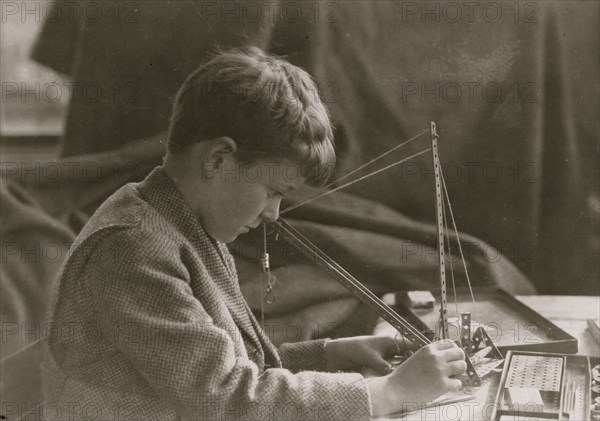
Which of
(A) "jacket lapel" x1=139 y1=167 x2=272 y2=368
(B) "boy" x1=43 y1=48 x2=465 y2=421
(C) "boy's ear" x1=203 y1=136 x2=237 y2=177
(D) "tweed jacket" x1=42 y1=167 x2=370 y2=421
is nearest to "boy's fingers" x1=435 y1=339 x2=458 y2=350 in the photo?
(B) "boy" x1=43 y1=48 x2=465 y2=421

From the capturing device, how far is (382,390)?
944 mm

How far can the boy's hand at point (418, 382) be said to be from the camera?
93 centimetres

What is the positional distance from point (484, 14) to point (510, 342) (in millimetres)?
824

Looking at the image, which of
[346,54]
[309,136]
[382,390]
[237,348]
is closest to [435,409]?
[382,390]

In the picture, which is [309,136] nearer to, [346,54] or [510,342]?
[510,342]

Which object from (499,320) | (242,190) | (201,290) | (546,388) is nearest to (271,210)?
(242,190)

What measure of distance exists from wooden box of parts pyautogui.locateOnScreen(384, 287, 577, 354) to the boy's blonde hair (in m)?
0.42

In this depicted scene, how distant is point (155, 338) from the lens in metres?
0.85

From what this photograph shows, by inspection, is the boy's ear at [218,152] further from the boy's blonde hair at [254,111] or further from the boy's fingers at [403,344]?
the boy's fingers at [403,344]

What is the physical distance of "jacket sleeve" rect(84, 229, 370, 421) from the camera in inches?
33.4

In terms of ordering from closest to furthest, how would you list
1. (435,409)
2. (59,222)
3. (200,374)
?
(200,374) < (435,409) < (59,222)

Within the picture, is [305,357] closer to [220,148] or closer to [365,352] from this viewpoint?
[365,352]

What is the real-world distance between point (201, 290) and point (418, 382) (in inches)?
12.5

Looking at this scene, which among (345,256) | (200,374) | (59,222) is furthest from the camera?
(345,256)
